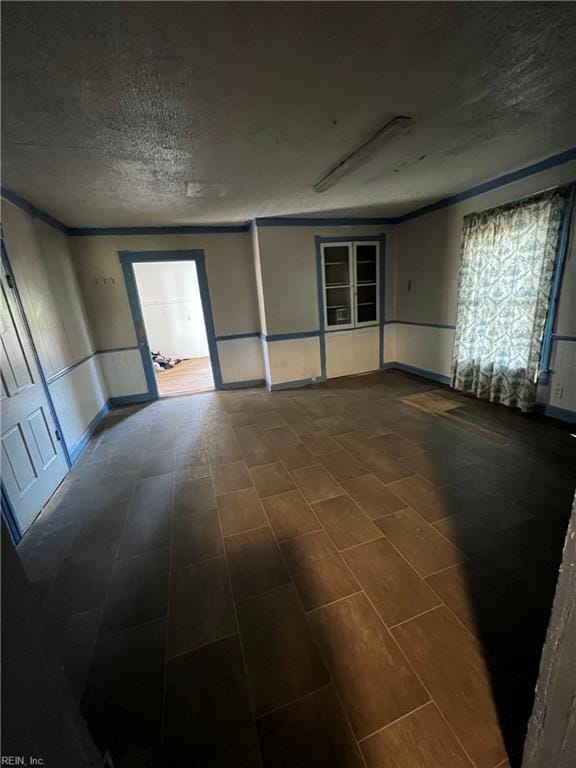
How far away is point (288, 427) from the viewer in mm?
3307

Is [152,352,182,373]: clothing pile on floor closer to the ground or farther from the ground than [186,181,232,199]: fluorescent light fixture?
closer to the ground

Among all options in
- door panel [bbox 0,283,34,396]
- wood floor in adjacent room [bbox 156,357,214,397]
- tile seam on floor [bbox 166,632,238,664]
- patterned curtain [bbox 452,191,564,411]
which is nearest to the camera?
tile seam on floor [bbox 166,632,238,664]

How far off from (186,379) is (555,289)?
529 cm

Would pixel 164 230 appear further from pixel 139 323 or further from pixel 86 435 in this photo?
pixel 86 435

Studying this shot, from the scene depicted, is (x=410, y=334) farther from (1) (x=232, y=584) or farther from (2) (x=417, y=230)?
(1) (x=232, y=584)

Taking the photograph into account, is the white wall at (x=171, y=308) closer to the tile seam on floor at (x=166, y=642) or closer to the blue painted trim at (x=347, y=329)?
the blue painted trim at (x=347, y=329)

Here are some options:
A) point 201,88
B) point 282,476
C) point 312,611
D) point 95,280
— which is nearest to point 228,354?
point 95,280

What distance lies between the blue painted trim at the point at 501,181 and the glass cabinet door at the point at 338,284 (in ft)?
3.69

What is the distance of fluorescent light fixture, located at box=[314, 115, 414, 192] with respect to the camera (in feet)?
5.98

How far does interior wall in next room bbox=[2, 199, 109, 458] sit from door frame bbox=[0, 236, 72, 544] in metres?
0.07

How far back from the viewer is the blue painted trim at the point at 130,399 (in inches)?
174

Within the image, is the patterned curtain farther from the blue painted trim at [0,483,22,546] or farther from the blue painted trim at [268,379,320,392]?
the blue painted trim at [0,483,22,546]

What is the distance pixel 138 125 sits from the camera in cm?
167

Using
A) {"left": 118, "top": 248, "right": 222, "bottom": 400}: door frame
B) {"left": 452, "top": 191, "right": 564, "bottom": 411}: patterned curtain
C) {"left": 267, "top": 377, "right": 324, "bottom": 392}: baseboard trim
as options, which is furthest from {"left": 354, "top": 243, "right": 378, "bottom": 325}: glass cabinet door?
{"left": 118, "top": 248, "right": 222, "bottom": 400}: door frame
